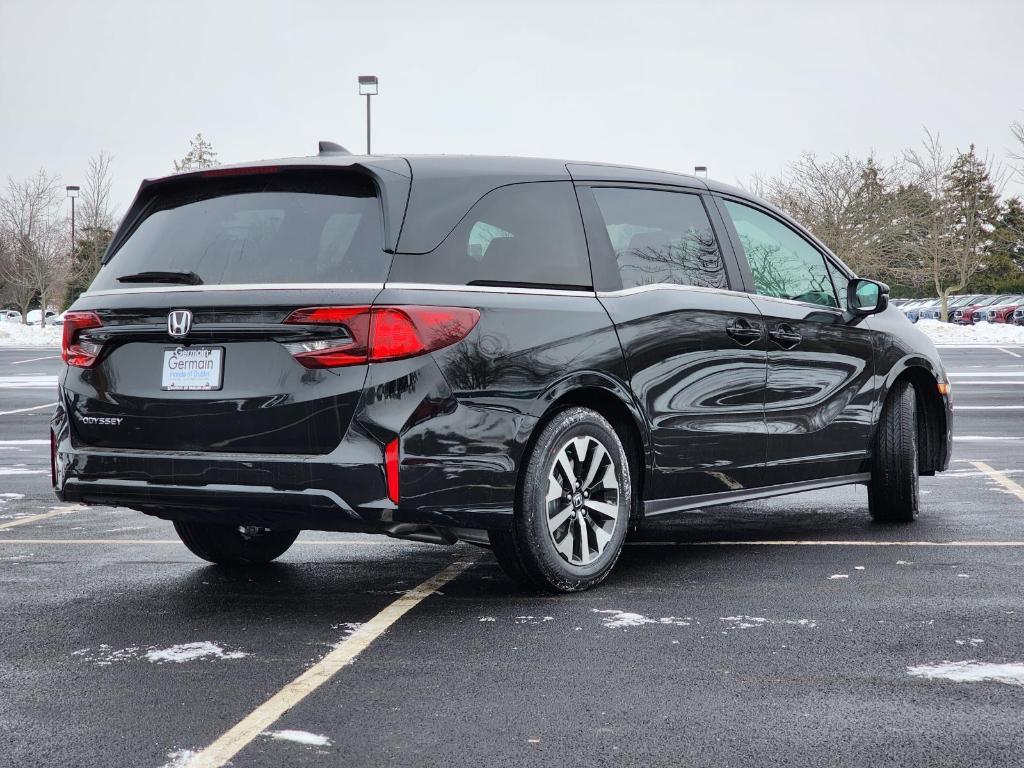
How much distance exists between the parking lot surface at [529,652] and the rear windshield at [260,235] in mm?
1294

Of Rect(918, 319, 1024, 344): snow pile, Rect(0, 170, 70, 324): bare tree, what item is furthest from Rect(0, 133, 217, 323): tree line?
Rect(918, 319, 1024, 344): snow pile

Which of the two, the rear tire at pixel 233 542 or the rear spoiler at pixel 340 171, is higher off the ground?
the rear spoiler at pixel 340 171

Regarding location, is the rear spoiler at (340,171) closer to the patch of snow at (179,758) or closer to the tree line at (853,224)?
the patch of snow at (179,758)

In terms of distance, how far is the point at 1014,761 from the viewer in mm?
3342

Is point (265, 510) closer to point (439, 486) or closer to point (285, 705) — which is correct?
point (439, 486)

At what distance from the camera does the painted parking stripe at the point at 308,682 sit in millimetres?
3475

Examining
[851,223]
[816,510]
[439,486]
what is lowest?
[816,510]

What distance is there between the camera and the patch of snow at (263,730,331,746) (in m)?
3.54

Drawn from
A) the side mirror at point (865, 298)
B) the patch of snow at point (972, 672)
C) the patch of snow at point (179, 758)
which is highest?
the side mirror at point (865, 298)

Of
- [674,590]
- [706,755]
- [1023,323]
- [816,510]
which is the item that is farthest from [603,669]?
[1023,323]

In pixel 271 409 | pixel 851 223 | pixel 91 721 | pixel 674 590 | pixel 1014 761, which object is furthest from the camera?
pixel 851 223

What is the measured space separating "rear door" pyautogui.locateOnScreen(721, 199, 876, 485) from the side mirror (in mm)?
67

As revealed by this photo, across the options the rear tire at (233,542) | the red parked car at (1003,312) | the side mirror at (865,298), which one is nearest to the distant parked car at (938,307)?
the red parked car at (1003,312)

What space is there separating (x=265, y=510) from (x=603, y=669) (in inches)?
54.3
